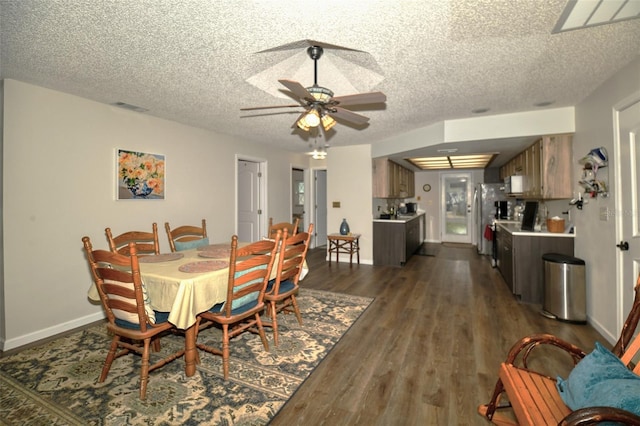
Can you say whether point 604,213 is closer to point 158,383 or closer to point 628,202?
point 628,202

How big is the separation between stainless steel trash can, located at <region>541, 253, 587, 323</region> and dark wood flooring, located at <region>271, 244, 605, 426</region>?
118 mm

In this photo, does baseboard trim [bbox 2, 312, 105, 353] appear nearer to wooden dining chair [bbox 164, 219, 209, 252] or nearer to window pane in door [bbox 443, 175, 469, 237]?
wooden dining chair [bbox 164, 219, 209, 252]

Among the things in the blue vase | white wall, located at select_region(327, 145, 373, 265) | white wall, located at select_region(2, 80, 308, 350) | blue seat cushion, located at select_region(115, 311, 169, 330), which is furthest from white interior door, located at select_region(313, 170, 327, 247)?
blue seat cushion, located at select_region(115, 311, 169, 330)

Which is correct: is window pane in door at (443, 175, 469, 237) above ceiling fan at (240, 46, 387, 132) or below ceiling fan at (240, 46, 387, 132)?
below

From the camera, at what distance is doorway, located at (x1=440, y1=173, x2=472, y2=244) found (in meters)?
8.29

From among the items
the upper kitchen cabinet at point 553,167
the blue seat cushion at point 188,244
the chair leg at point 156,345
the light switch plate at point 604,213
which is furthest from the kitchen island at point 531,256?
the chair leg at point 156,345

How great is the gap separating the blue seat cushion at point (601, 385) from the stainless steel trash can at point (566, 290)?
2181 mm

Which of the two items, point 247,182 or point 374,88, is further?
point 247,182

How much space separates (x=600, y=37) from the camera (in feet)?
6.45

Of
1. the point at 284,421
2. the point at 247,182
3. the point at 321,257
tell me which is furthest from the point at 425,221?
the point at 284,421

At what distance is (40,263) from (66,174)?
2.98 ft

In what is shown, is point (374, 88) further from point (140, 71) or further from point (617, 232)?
point (617, 232)

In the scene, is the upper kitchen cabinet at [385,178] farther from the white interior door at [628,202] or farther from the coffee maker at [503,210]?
the white interior door at [628,202]

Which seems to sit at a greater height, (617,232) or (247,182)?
(247,182)
